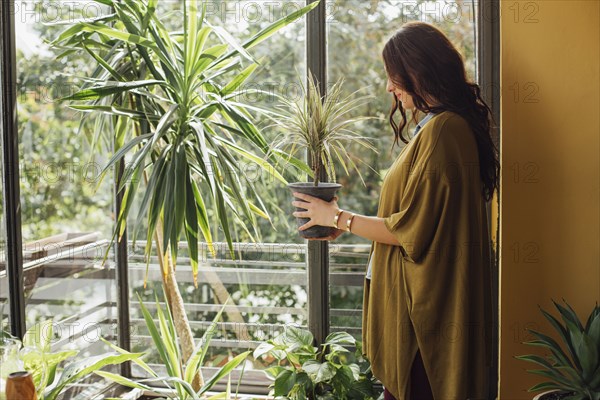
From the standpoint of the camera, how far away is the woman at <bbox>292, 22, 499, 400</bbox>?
7.20 feet

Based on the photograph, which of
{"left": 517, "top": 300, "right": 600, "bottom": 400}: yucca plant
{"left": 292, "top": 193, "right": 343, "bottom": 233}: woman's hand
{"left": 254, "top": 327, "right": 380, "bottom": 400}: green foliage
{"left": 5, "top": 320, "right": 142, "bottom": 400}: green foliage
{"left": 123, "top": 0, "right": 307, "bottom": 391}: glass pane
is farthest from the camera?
{"left": 123, "top": 0, "right": 307, "bottom": 391}: glass pane

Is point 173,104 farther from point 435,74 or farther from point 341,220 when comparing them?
point 435,74

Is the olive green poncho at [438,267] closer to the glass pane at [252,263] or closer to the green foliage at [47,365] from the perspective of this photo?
the glass pane at [252,263]

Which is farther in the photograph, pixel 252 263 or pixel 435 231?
pixel 252 263

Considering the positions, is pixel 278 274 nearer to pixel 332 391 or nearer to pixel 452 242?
pixel 332 391

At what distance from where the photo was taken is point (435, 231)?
7.32ft

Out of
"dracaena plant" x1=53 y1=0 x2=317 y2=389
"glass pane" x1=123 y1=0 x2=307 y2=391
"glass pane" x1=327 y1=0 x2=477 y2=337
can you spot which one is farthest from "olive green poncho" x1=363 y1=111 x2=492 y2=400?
"glass pane" x1=123 y1=0 x2=307 y2=391

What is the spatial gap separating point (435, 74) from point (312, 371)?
137cm

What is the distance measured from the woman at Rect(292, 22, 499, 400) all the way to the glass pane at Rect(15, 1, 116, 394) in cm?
154

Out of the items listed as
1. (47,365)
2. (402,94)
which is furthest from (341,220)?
(47,365)

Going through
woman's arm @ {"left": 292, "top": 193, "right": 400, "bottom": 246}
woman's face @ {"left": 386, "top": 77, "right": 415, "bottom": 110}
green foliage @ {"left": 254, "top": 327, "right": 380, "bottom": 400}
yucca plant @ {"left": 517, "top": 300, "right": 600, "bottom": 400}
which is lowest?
green foliage @ {"left": 254, "top": 327, "right": 380, "bottom": 400}

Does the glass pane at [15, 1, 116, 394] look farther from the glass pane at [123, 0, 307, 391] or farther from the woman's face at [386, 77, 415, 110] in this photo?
the woman's face at [386, 77, 415, 110]

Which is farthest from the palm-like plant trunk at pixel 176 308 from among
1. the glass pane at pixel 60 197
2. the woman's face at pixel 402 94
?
the woman's face at pixel 402 94

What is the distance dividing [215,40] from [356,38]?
2.28 feet
